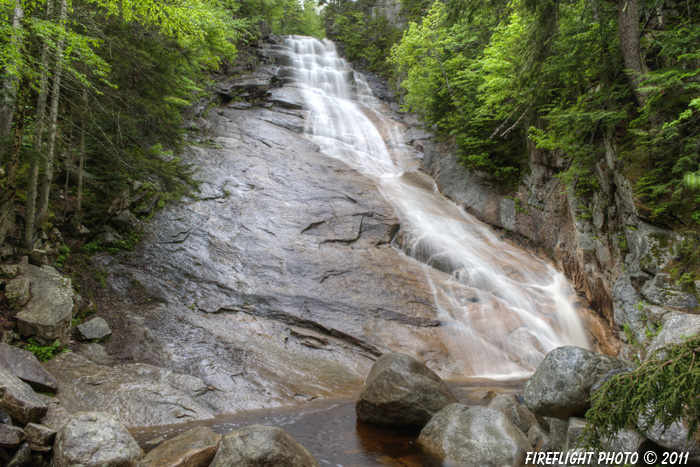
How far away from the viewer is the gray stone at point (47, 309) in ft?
19.7

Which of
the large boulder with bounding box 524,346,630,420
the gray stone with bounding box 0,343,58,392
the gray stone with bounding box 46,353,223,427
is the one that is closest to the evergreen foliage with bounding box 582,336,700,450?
the large boulder with bounding box 524,346,630,420

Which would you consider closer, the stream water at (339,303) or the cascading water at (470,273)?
the stream water at (339,303)

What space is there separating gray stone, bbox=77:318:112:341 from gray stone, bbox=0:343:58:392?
4.51 feet

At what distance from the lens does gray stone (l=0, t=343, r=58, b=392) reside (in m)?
5.01

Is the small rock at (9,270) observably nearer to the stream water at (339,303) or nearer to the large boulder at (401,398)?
the stream water at (339,303)

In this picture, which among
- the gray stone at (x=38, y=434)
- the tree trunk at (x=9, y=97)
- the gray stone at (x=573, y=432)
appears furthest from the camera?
the tree trunk at (x=9, y=97)

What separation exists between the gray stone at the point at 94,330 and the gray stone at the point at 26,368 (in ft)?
4.51

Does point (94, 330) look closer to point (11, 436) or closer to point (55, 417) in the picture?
point (55, 417)

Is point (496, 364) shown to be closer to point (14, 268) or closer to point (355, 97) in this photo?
point (14, 268)

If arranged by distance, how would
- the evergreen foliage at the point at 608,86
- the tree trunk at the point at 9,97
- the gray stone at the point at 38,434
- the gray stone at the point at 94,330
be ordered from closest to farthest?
1. the gray stone at the point at 38,434
2. the tree trunk at the point at 9,97
3. the gray stone at the point at 94,330
4. the evergreen foliage at the point at 608,86

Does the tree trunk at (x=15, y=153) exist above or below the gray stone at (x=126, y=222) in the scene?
above

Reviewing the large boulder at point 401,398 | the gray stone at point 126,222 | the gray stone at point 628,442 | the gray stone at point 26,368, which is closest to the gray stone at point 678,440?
the gray stone at point 628,442

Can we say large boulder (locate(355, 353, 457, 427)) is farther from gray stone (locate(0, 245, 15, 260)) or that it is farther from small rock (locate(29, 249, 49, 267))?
gray stone (locate(0, 245, 15, 260))

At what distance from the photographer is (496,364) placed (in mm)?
8742
